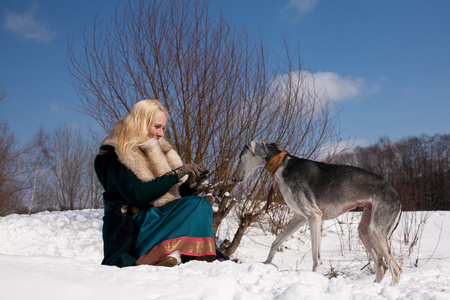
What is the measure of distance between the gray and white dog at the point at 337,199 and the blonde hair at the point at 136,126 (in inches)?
61.4

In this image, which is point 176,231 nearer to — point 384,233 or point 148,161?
point 148,161

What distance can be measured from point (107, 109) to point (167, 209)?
3.95m

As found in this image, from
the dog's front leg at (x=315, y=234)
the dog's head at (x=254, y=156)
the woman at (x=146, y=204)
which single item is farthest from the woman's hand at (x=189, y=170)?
the dog's front leg at (x=315, y=234)

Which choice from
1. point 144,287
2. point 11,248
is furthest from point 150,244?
point 11,248

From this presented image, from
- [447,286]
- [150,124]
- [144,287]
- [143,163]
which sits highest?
[150,124]

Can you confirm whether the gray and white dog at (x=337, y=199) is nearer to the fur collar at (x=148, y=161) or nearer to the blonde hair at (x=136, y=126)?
the fur collar at (x=148, y=161)

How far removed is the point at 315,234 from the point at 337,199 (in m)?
0.46

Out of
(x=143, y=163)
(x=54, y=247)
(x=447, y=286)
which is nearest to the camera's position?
(x=143, y=163)

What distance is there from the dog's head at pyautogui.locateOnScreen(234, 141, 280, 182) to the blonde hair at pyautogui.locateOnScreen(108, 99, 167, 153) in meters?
1.43

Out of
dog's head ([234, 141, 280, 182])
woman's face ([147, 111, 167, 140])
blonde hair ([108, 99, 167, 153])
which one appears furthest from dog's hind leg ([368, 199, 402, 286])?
blonde hair ([108, 99, 167, 153])

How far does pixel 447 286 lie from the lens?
4098mm

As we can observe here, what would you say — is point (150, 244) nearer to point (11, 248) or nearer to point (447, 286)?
point (447, 286)

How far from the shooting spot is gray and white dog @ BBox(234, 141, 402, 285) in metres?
3.49

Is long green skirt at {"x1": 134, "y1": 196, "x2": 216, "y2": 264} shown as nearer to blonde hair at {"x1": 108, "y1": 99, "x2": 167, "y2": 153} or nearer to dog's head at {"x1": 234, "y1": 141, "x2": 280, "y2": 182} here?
blonde hair at {"x1": 108, "y1": 99, "x2": 167, "y2": 153}
